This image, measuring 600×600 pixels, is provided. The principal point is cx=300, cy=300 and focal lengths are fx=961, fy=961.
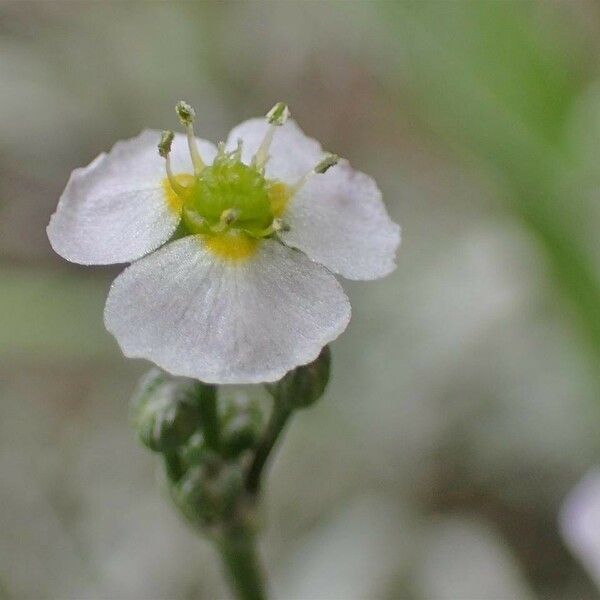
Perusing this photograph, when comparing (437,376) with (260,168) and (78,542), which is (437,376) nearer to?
(78,542)

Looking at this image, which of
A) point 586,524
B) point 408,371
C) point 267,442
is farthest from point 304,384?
point 408,371

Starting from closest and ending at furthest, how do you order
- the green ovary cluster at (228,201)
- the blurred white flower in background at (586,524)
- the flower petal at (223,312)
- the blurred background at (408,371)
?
1. the flower petal at (223,312)
2. the green ovary cluster at (228,201)
3. the blurred white flower in background at (586,524)
4. the blurred background at (408,371)

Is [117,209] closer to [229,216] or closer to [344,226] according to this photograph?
[229,216]

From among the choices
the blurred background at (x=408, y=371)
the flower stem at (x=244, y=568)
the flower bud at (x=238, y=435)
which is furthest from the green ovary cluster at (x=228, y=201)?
the blurred background at (x=408, y=371)

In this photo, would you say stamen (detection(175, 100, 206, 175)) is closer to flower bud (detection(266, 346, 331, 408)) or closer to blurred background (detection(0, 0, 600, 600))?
flower bud (detection(266, 346, 331, 408))

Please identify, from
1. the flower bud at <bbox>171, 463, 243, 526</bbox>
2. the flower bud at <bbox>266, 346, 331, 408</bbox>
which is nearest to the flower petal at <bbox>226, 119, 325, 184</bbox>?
the flower bud at <bbox>266, 346, 331, 408</bbox>

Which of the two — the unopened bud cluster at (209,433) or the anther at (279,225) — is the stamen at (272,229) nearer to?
the anther at (279,225)
